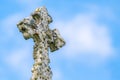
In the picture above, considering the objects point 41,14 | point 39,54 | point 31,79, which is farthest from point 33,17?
point 31,79

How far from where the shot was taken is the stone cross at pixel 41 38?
15.2m

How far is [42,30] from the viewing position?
55.4 feet

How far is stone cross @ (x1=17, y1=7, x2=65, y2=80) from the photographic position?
15234 mm

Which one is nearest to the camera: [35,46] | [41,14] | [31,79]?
[31,79]

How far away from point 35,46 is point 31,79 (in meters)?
1.56

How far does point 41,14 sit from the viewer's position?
17.2m

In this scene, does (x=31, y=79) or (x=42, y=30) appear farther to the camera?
(x=42, y=30)

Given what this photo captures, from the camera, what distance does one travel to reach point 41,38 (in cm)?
1644

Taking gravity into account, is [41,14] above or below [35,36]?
above

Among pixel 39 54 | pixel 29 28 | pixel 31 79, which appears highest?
pixel 29 28

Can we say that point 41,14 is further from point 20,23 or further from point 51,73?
point 51,73

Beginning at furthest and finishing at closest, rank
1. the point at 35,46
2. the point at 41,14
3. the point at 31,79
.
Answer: the point at 41,14, the point at 35,46, the point at 31,79

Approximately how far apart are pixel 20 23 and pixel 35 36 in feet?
2.21

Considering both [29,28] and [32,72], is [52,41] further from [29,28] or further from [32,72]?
[32,72]
